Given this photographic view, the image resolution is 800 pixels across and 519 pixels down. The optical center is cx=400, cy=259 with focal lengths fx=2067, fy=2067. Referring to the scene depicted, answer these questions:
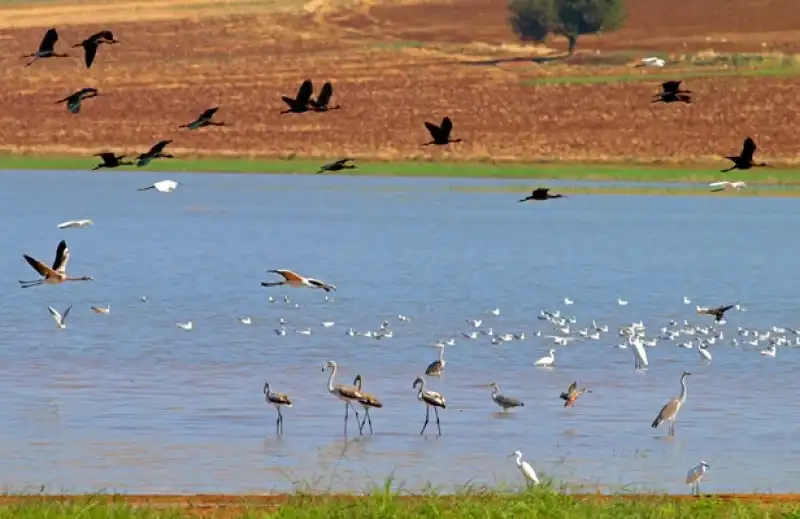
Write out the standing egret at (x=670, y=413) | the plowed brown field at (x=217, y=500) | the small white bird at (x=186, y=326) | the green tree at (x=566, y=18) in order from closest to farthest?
the plowed brown field at (x=217, y=500) → the standing egret at (x=670, y=413) → the small white bird at (x=186, y=326) → the green tree at (x=566, y=18)

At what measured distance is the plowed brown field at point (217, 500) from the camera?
1141 centimetres

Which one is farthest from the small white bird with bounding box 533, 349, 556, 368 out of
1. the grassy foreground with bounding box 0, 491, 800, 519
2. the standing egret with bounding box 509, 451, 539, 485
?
the grassy foreground with bounding box 0, 491, 800, 519

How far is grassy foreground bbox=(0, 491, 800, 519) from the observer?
1048 cm

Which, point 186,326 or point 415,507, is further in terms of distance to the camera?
point 186,326

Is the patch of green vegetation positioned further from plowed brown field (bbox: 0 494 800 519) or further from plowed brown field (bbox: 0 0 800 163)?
plowed brown field (bbox: 0 494 800 519)

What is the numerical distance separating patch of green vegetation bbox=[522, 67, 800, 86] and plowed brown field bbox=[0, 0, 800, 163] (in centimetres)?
58

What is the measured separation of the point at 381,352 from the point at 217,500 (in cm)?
970

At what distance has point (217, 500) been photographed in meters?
12.2

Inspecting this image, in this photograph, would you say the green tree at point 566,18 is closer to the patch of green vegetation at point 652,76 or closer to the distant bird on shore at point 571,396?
the patch of green vegetation at point 652,76

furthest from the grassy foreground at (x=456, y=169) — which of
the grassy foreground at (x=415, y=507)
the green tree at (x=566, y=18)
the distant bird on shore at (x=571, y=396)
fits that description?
the green tree at (x=566, y=18)

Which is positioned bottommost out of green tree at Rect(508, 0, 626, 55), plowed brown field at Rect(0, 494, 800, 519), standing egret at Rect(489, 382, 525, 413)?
green tree at Rect(508, 0, 626, 55)

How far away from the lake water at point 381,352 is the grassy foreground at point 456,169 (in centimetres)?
811

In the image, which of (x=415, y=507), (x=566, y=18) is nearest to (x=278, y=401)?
(x=415, y=507)

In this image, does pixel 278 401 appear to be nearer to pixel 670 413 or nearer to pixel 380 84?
pixel 670 413
